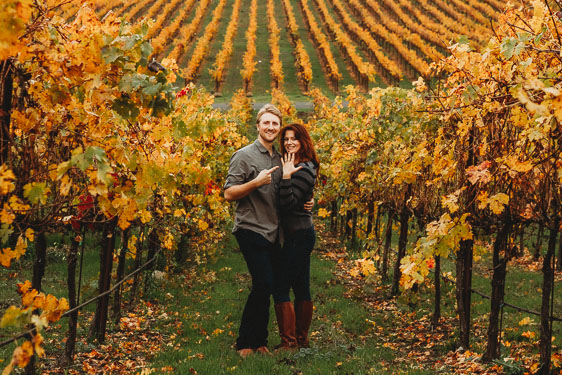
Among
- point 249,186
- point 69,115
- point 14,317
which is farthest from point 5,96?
point 249,186

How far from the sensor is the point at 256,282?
4.24 meters

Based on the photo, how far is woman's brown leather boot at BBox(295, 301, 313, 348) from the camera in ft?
15.1

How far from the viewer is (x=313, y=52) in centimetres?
4741

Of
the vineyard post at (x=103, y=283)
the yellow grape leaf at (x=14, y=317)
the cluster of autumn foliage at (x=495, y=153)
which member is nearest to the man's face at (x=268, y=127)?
the cluster of autumn foliage at (x=495, y=153)

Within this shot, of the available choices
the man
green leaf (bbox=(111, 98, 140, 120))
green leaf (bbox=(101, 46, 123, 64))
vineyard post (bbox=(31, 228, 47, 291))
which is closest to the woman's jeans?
the man

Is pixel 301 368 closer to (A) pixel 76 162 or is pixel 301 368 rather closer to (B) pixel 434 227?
(B) pixel 434 227

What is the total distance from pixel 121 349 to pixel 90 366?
0.56 m

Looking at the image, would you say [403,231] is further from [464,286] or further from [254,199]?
[254,199]

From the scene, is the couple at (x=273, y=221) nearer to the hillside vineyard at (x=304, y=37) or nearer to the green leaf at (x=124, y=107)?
the green leaf at (x=124, y=107)

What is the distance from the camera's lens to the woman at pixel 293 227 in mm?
4285

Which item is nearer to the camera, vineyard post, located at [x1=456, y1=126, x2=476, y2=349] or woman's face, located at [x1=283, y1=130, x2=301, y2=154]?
woman's face, located at [x1=283, y1=130, x2=301, y2=154]

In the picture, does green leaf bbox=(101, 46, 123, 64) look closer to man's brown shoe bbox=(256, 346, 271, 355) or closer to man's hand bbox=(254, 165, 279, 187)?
man's hand bbox=(254, 165, 279, 187)

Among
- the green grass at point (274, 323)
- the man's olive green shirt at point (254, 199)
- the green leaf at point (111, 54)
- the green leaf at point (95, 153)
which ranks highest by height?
the green leaf at point (111, 54)

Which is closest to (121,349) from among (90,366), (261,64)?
(90,366)
